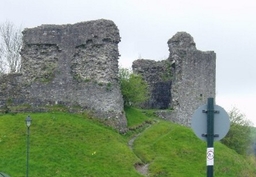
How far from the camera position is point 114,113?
3722 cm

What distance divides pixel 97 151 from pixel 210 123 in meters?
19.4

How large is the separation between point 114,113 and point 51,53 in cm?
601

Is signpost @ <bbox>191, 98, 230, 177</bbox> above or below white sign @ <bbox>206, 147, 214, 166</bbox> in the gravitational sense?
above

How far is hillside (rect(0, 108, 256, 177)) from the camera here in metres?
30.3

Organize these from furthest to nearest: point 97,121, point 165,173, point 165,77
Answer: point 165,77
point 97,121
point 165,173

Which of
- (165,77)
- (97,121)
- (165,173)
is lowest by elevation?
(165,173)

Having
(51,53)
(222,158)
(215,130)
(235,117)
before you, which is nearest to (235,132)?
(235,117)

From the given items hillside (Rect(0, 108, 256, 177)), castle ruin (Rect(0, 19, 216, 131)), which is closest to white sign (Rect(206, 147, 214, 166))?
hillside (Rect(0, 108, 256, 177))

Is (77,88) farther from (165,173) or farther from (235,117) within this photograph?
(235,117)

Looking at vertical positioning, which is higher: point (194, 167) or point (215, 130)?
point (215, 130)

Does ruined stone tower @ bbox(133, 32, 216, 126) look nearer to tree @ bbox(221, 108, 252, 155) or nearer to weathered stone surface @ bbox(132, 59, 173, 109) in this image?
weathered stone surface @ bbox(132, 59, 173, 109)

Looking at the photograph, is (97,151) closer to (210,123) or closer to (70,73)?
(70,73)

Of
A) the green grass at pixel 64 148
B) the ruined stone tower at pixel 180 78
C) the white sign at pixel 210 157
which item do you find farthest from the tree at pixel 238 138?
the white sign at pixel 210 157

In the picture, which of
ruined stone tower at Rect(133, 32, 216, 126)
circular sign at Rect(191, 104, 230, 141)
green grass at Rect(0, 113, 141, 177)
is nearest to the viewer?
circular sign at Rect(191, 104, 230, 141)
